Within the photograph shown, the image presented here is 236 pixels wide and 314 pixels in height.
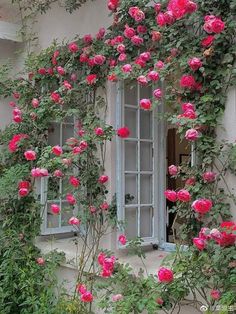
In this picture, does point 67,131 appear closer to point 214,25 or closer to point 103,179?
point 103,179

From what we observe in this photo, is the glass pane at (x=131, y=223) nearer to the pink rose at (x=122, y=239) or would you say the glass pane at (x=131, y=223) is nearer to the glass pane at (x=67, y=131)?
the pink rose at (x=122, y=239)

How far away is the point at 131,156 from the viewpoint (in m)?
4.28

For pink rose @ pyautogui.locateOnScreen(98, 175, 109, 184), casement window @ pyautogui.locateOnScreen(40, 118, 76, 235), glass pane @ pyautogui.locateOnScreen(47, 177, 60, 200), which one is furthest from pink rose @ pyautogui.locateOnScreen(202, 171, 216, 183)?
glass pane @ pyautogui.locateOnScreen(47, 177, 60, 200)

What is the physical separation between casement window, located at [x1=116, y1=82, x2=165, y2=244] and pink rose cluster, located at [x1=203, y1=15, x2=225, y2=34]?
118cm

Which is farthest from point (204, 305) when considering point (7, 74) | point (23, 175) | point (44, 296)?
point (7, 74)

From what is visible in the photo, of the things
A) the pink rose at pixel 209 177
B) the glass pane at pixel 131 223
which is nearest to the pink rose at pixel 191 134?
the pink rose at pixel 209 177

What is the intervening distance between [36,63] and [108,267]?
2.62m

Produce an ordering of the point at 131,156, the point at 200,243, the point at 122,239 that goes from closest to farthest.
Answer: the point at 200,243 → the point at 122,239 → the point at 131,156

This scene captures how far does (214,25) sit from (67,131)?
270 centimetres

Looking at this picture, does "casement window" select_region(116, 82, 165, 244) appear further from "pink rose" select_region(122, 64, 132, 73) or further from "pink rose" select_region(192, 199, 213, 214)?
"pink rose" select_region(192, 199, 213, 214)

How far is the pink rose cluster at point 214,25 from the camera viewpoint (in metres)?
3.02

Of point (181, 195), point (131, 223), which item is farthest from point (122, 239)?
point (181, 195)

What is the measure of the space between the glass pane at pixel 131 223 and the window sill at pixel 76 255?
197 mm

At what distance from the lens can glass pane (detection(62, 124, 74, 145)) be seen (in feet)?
17.2
